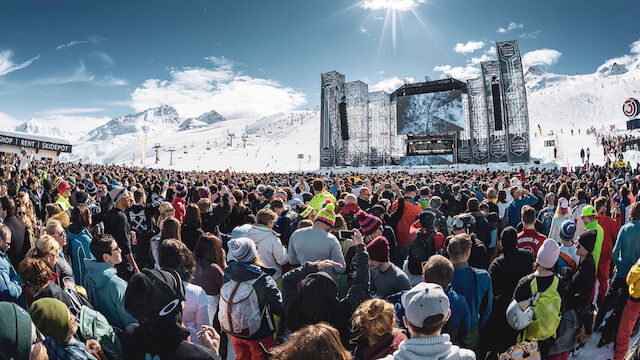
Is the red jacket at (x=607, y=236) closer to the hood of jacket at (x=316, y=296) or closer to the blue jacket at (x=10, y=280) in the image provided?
the hood of jacket at (x=316, y=296)

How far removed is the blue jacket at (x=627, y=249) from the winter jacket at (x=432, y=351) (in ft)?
13.5

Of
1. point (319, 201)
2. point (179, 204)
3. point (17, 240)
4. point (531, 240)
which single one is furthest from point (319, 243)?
point (179, 204)

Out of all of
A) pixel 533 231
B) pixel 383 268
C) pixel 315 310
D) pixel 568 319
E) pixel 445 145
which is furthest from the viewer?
pixel 445 145

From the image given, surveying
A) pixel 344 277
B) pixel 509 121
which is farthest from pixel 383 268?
pixel 509 121

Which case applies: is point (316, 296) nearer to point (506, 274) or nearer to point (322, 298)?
point (322, 298)

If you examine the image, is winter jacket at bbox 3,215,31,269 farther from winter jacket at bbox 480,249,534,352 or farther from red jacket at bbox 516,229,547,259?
red jacket at bbox 516,229,547,259

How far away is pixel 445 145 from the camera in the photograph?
44094 mm

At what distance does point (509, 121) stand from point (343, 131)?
17.1 metres

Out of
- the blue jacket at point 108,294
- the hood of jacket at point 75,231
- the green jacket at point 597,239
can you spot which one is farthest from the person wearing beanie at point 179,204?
the green jacket at point 597,239

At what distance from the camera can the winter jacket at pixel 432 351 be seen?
202cm

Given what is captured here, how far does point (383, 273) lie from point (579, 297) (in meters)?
2.08

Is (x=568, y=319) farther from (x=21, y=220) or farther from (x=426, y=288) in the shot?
(x=21, y=220)

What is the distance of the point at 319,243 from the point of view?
13.6 feet

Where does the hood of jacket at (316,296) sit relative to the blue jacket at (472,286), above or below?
above
